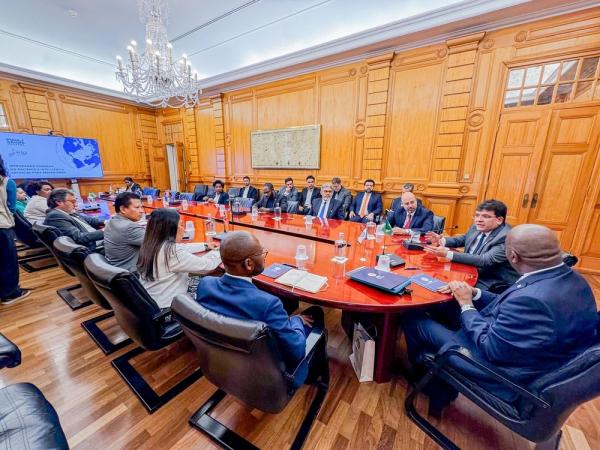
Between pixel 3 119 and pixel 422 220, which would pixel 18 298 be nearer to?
pixel 422 220

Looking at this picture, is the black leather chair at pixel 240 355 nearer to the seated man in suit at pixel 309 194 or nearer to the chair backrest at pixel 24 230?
the chair backrest at pixel 24 230

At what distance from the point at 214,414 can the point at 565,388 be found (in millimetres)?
1586

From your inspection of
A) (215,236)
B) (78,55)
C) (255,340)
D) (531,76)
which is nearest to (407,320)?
(255,340)

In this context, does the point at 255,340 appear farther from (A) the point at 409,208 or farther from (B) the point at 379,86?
(B) the point at 379,86

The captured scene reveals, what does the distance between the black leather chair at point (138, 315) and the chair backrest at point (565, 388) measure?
1.68m

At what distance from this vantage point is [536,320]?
33.9 inches

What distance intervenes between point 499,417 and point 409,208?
2.14 m

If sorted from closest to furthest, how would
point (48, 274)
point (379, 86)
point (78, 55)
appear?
point (48, 274) → point (379, 86) → point (78, 55)

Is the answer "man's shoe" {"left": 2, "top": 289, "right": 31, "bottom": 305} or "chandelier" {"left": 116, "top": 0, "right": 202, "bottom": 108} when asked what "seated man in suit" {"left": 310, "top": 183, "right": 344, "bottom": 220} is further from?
"man's shoe" {"left": 2, "top": 289, "right": 31, "bottom": 305}

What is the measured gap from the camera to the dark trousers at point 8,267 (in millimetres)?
2324

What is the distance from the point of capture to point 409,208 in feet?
9.20

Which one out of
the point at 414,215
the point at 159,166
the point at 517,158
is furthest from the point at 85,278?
the point at 159,166

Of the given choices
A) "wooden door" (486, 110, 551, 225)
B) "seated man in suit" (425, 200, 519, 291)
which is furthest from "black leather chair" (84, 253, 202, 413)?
"wooden door" (486, 110, 551, 225)

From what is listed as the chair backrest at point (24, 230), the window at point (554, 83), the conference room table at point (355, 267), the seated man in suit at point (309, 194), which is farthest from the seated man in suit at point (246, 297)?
the window at point (554, 83)
